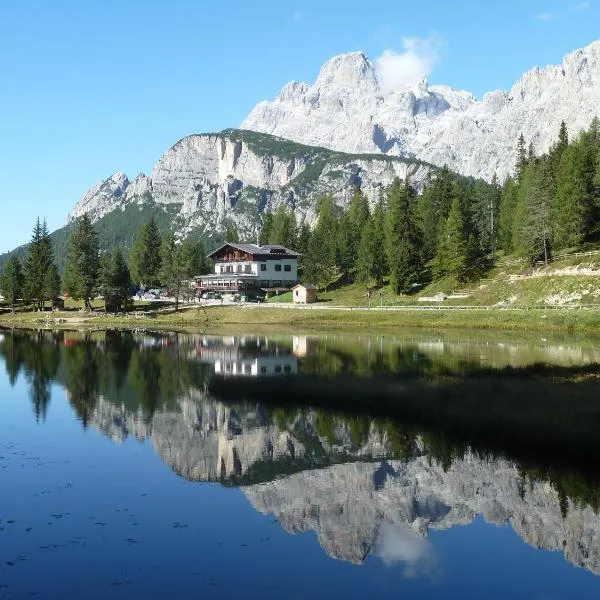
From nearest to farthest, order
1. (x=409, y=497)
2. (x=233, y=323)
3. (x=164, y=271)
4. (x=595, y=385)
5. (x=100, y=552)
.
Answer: (x=100, y=552) → (x=409, y=497) → (x=595, y=385) → (x=233, y=323) → (x=164, y=271)

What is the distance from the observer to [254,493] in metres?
22.1

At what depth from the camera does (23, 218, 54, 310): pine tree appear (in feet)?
413

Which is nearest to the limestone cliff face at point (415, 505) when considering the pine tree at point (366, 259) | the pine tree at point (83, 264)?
the pine tree at point (366, 259)

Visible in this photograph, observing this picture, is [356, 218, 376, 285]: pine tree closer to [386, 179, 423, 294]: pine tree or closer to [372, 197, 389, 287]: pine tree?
[372, 197, 389, 287]: pine tree

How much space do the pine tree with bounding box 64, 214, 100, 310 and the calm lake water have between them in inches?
2905

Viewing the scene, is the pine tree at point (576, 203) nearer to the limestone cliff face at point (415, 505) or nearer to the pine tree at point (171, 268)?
the pine tree at point (171, 268)

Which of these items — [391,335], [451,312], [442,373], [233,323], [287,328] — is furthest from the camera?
[233,323]

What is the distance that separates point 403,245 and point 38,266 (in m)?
71.5

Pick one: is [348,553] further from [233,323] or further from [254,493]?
[233,323]

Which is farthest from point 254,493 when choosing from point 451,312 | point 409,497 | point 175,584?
point 451,312

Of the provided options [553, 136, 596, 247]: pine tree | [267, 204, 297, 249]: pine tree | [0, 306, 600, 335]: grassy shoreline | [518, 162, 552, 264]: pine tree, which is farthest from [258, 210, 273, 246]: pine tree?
[553, 136, 596, 247]: pine tree

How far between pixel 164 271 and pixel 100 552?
127m

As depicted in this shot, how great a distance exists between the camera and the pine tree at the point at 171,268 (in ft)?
385

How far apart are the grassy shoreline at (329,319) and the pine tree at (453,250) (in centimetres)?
1918
